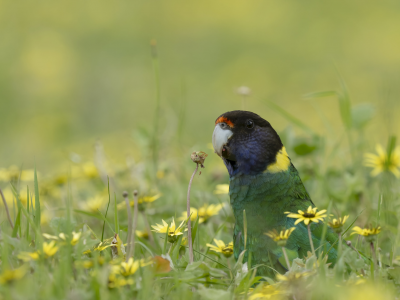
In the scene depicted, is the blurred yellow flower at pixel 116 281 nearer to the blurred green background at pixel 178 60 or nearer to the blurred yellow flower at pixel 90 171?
the blurred yellow flower at pixel 90 171

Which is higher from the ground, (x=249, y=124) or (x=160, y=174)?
(x=249, y=124)

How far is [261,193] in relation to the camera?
7.33ft

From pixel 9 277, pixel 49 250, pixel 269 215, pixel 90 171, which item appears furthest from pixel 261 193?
pixel 90 171

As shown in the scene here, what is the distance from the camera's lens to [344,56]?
9766mm

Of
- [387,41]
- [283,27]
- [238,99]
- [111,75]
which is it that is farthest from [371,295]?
[283,27]

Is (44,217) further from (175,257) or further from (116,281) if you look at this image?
(116,281)

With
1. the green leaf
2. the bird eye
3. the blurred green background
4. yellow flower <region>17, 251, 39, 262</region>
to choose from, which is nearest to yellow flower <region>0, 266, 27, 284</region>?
yellow flower <region>17, 251, 39, 262</region>

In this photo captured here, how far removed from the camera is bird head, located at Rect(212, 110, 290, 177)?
233 centimetres

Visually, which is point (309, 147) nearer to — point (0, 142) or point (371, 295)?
point (371, 295)

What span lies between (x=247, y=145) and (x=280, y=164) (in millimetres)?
193

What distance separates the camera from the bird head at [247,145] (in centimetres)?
233

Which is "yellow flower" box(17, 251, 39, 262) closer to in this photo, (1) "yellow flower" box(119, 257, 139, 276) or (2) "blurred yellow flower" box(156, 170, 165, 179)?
(1) "yellow flower" box(119, 257, 139, 276)

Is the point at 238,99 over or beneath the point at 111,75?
beneath

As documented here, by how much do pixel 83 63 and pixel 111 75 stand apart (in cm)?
75
